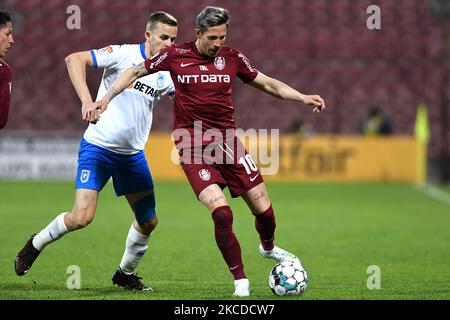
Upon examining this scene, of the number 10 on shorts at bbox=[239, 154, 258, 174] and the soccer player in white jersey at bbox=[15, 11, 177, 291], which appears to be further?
the soccer player in white jersey at bbox=[15, 11, 177, 291]

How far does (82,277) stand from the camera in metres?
8.08

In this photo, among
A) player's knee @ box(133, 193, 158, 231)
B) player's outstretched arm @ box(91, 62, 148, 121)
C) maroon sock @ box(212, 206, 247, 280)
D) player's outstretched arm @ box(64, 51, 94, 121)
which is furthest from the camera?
player's knee @ box(133, 193, 158, 231)

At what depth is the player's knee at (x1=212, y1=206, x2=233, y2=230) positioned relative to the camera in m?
6.79

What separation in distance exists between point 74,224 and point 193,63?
1644 mm

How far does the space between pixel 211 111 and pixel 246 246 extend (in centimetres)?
397

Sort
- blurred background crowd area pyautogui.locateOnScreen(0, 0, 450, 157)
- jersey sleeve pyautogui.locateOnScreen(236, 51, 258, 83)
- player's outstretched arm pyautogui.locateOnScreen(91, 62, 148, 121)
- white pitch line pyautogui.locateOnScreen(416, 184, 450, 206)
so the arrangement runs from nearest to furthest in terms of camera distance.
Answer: player's outstretched arm pyautogui.locateOnScreen(91, 62, 148, 121), jersey sleeve pyautogui.locateOnScreen(236, 51, 258, 83), white pitch line pyautogui.locateOnScreen(416, 184, 450, 206), blurred background crowd area pyautogui.locateOnScreen(0, 0, 450, 157)

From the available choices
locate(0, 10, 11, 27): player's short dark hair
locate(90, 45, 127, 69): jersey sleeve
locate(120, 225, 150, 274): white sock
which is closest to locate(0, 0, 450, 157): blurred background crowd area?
locate(120, 225, 150, 274): white sock

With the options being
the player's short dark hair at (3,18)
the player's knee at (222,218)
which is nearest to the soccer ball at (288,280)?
the player's knee at (222,218)

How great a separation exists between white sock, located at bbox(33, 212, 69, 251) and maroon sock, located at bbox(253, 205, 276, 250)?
1.59m

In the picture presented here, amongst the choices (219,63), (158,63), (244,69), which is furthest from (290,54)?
(158,63)

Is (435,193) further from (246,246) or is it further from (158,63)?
(158,63)

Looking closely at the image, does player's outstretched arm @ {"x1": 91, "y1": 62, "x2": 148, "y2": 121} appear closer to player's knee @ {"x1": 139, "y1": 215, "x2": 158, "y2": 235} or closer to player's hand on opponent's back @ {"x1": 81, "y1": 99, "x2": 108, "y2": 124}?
player's hand on opponent's back @ {"x1": 81, "y1": 99, "x2": 108, "y2": 124}

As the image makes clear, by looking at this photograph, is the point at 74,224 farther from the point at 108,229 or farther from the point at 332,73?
the point at 332,73
